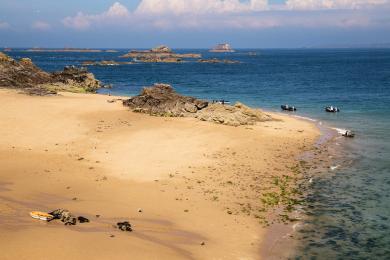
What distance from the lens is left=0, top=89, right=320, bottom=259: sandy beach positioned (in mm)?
17984

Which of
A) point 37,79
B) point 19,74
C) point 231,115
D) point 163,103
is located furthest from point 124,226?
point 37,79

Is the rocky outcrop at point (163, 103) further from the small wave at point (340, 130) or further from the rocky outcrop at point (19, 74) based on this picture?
the rocky outcrop at point (19, 74)

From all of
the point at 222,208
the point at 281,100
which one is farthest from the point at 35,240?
the point at 281,100

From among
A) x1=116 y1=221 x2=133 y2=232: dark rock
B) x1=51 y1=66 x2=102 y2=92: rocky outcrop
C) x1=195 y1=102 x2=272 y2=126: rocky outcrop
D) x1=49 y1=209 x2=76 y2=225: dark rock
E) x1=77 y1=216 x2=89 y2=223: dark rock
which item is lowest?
x1=116 y1=221 x2=133 y2=232: dark rock

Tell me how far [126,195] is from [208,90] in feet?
213

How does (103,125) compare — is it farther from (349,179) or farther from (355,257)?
(355,257)

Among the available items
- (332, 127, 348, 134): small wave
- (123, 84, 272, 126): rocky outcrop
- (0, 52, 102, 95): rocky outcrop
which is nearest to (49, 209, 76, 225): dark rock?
(123, 84, 272, 126): rocky outcrop

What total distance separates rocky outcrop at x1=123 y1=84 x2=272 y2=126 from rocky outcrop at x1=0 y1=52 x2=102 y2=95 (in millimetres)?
16966

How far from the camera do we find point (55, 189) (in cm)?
2456

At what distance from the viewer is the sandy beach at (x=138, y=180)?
1798 cm

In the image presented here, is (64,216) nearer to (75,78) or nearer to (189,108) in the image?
(189,108)

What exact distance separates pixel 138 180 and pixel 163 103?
981 inches

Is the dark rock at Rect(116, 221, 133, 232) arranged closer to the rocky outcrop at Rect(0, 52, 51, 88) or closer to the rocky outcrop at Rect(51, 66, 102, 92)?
the rocky outcrop at Rect(0, 52, 51, 88)

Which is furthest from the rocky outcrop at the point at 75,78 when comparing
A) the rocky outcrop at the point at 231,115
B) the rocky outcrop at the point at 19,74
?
the rocky outcrop at the point at 231,115
